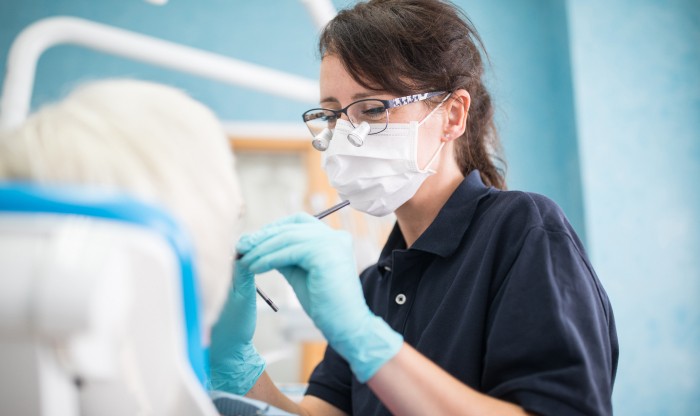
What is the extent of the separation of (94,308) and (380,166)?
86 centimetres

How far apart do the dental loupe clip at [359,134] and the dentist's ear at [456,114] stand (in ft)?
0.66

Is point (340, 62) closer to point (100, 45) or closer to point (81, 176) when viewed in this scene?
point (81, 176)

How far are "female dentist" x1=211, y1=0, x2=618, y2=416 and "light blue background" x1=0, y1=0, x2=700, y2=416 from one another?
4.37 ft

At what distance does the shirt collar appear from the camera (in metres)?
1.09

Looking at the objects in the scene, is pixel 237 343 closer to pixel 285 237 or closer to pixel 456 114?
pixel 285 237

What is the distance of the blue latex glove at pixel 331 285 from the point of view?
2.49 ft

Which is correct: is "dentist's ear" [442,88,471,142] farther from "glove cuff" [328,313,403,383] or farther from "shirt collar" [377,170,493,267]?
"glove cuff" [328,313,403,383]

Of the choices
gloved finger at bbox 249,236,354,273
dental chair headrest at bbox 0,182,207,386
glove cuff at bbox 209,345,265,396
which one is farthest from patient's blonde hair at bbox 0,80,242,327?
glove cuff at bbox 209,345,265,396

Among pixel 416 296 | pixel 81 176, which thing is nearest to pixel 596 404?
pixel 416 296

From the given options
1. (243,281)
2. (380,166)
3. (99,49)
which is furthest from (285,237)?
(99,49)

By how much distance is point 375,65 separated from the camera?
43.3 inches

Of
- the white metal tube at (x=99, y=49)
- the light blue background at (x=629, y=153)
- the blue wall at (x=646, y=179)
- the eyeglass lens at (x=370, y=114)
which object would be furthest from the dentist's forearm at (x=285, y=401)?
the blue wall at (x=646, y=179)

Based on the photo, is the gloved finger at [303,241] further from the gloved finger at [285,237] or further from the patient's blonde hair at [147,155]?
the patient's blonde hair at [147,155]

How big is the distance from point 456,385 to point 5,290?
60 cm
